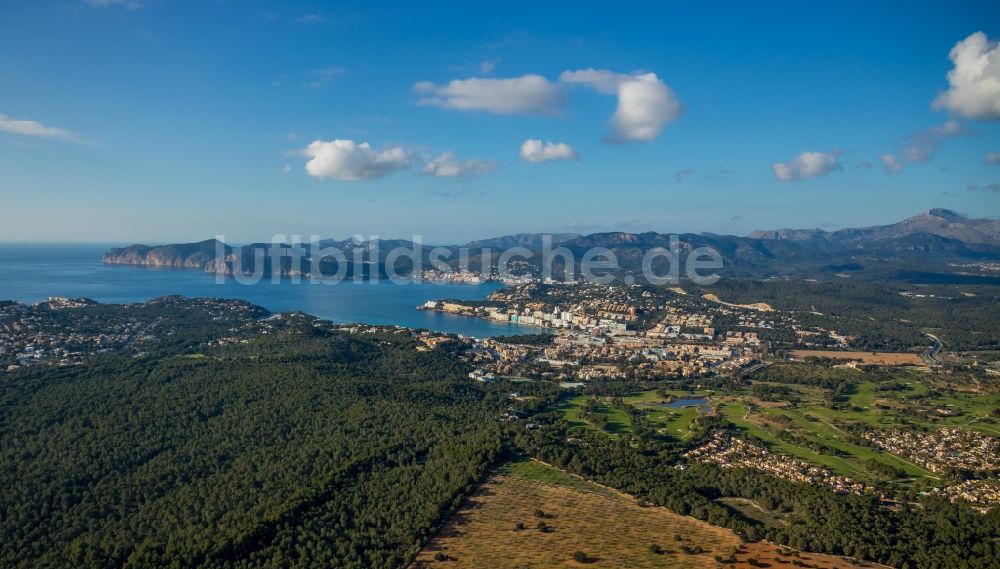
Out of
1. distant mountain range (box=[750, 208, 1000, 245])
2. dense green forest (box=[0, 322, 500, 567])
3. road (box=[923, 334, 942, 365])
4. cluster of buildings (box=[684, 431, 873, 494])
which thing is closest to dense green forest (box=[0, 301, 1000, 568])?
dense green forest (box=[0, 322, 500, 567])

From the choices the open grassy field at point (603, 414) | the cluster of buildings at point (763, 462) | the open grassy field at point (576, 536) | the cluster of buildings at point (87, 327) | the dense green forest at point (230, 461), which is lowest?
the open grassy field at point (576, 536)

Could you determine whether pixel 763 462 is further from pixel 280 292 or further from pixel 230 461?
pixel 280 292

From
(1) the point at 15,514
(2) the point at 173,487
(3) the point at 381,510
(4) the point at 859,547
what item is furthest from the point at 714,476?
(1) the point at 15,514

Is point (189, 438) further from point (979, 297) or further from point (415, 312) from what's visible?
point (979, 297)

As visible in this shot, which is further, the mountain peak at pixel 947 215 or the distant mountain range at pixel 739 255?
the mountain peak at pixel 947 215

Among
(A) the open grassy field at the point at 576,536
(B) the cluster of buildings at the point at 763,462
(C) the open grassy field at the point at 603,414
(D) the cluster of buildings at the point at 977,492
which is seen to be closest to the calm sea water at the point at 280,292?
(C) the open grassy field at the point at 603,414

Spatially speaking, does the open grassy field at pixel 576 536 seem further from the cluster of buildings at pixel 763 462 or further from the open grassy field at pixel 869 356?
the open grassy field at pixel 869 356

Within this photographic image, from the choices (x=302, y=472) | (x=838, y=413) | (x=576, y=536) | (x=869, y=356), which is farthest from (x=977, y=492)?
(x=869, y=356)
